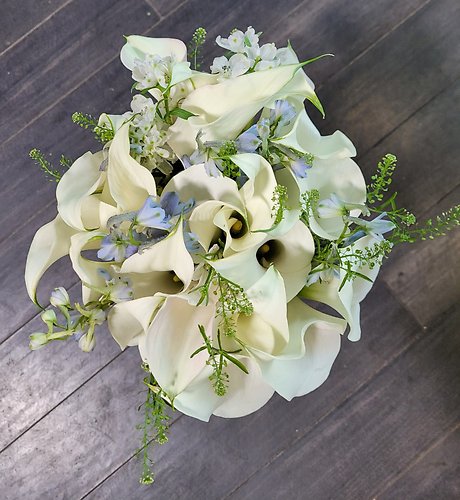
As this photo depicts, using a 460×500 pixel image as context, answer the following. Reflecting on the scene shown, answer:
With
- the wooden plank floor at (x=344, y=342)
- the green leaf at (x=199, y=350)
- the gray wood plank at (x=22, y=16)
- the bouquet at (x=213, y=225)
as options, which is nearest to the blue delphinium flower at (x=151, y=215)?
the bouquet at (x=213, y=225)

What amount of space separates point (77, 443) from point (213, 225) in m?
0.57

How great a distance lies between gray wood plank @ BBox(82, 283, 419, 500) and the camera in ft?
3.03

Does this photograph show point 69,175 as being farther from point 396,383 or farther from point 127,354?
point 396,383

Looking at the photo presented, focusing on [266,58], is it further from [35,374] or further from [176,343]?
[35,374]

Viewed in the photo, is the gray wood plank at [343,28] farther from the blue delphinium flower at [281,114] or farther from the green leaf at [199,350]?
the green leaf at [199,350]

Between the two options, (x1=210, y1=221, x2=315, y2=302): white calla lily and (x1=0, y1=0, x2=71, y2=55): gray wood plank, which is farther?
(x1=0, y1=0, x2=71, y2=55): gray wood plank

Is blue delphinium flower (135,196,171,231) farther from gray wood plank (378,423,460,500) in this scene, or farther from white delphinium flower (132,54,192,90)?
gray wood plank (378,423,460,500)

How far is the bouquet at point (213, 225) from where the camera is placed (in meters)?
0.49

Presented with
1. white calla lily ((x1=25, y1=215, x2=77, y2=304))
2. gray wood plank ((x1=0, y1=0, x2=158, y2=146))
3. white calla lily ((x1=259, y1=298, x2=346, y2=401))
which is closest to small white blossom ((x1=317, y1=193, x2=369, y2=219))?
white calla lily ((x1=259, y1=298, x2=346, y2=401))

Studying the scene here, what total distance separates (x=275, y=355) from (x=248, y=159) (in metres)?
0.17

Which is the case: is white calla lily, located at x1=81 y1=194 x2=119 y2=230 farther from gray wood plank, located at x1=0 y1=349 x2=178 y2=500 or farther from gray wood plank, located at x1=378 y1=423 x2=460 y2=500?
gray wood plank, located at x1=378 y1=423 x2=460 y2=500

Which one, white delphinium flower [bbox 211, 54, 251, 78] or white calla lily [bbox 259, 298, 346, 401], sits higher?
white delphinium flower [bbox 211, 54, 251, 78]

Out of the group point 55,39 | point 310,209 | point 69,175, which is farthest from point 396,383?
point 55,39

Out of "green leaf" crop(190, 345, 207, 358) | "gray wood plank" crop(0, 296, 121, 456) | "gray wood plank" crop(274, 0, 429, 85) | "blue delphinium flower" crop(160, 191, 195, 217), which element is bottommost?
"gray wood plank" crop(0, 296, 121, 456)
